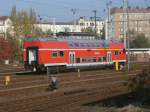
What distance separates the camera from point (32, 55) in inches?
1663

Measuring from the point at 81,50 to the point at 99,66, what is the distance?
4.34 meters

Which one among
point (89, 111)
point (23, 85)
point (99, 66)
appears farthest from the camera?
point (99, 66)

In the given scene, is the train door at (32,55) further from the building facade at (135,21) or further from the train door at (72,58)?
the building facade at (135,21)

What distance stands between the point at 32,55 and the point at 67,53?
3571mm

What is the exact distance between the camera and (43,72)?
1729 inches

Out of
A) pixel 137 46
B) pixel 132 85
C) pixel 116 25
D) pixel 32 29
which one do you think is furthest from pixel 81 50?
pixel 116 25

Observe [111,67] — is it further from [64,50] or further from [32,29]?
[32,29]

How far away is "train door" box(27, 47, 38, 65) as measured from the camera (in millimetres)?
41531

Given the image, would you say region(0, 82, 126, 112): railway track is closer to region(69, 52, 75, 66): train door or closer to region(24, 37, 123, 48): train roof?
region(24, 37, 123, 48): train roof

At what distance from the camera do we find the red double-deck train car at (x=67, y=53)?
41344mm

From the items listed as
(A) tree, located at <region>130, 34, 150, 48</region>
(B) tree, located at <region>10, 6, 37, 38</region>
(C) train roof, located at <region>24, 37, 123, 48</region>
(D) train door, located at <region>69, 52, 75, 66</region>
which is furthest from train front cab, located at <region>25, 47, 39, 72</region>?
(A) tree, located at <region>130, 34, 150, 48</region>

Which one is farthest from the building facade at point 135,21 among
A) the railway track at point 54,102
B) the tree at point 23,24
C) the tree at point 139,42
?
the railway track at point 54,102

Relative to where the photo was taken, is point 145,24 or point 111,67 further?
point 145,24

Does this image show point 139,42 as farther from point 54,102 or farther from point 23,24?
point 54,102
